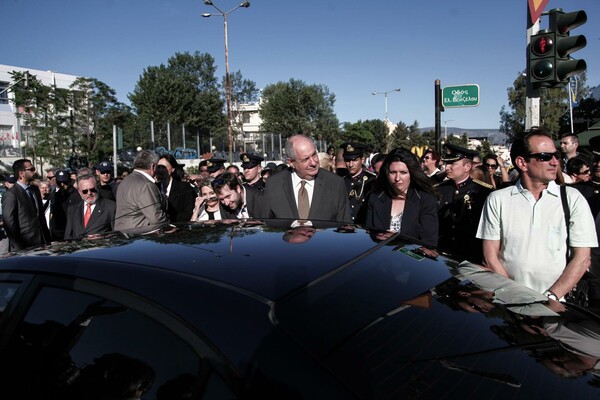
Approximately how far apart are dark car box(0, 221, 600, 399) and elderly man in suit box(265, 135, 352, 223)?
233 cm

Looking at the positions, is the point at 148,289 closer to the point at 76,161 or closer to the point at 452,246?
the point at 452,246

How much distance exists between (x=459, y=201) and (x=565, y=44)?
2.43 metres

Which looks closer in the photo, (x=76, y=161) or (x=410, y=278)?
(x=410, y=278)

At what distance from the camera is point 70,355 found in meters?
1.65

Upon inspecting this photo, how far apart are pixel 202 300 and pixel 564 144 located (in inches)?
286

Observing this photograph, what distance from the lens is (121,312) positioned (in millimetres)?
1553

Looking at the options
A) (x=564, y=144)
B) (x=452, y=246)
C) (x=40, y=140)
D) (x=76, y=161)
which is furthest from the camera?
(x=40, y=140)

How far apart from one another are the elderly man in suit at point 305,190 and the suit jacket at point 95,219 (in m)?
1.96

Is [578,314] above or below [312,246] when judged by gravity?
below

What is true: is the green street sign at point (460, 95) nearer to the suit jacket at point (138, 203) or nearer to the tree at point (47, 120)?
the suit jacket at point (138, 203)

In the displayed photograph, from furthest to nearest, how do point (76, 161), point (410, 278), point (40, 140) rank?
point (40, 140)
point (76, 161)
point (410, 278)

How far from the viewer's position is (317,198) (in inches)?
175

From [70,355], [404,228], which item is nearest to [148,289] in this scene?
[70,355]

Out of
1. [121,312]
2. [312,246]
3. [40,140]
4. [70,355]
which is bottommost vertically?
[70,355]
